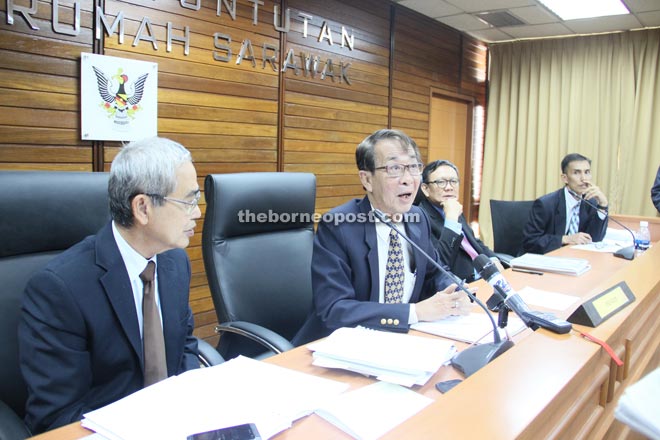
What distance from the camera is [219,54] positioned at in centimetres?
307

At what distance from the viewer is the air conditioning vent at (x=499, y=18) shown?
14.9 ft

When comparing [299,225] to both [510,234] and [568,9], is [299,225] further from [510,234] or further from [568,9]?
[568,9]

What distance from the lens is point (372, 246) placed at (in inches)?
63.9

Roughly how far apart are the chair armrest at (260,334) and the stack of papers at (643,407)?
106 cm

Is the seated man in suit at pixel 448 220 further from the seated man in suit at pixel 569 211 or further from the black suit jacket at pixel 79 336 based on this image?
the black suit jacket at pixel 79 336

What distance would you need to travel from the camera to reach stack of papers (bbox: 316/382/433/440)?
2.84 ft

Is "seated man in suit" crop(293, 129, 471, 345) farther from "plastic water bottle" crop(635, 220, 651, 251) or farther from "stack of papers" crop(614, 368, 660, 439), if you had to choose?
"plastic water bottle" crop(635, 220, 651, 251)

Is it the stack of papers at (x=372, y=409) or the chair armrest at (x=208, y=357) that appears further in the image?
the chair armrest at (x=208, y=357)

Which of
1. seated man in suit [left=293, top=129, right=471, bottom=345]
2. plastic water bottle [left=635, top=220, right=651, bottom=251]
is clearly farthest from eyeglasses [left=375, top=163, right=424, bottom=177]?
plastic water bottle [left=635, top=220, right=651, bottom=251]

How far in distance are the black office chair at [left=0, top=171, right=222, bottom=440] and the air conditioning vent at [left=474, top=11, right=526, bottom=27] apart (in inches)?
161

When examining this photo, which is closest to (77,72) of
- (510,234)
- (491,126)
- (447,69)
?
(510,234)

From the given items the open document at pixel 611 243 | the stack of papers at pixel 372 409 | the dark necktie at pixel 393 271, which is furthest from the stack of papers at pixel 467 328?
the open document at pixel 611 243

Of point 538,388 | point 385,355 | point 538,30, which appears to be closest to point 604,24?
point 538,30

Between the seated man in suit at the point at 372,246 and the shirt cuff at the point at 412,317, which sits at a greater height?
the seated man in suit at the point at 372,246
